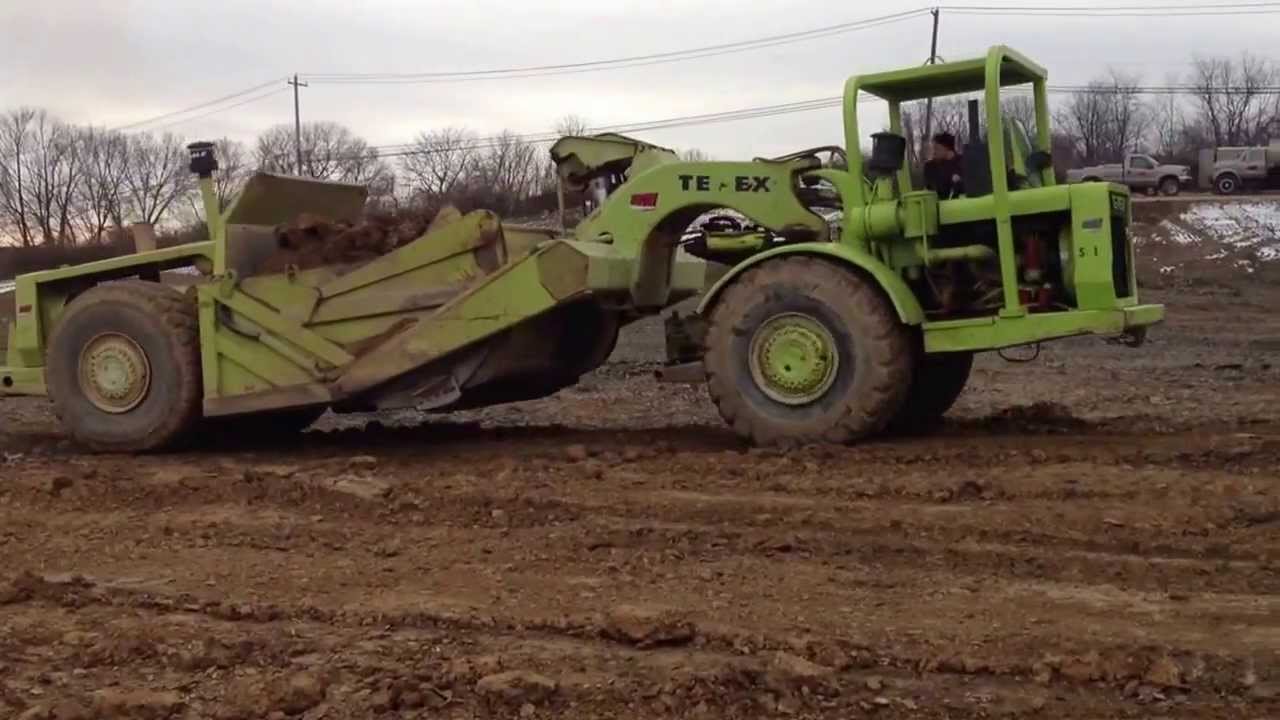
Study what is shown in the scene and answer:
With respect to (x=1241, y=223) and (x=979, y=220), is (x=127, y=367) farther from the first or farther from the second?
(x=1241, y=223)

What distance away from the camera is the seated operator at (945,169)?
709 cm

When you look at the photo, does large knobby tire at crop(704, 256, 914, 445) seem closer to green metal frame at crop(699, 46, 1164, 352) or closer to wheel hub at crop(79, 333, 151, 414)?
green metal frame at crop(699, 46, 1164, 352)

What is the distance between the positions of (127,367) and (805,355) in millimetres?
4297

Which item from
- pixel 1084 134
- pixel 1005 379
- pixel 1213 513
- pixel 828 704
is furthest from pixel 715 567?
pixel 1084 134

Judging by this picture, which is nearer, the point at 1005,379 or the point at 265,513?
the point at 265,513

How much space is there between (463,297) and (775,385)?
6.20 feet

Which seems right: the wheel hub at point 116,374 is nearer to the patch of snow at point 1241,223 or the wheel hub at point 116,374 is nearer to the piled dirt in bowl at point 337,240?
the piled dirt in bowl at point 337,240

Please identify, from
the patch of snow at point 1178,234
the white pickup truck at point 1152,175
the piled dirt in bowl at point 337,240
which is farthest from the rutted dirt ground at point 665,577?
the white pickup truck at point 1152,175

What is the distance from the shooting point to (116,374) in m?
8.44

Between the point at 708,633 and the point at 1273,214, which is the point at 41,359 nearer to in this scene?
the point at 708,633

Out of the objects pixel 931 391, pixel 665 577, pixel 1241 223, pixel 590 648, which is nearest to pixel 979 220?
pixel 931 391

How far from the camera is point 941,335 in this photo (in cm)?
677

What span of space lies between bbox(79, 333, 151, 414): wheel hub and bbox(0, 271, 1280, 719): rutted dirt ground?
395 mm

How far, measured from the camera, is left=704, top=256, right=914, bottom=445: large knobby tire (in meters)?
6.75
